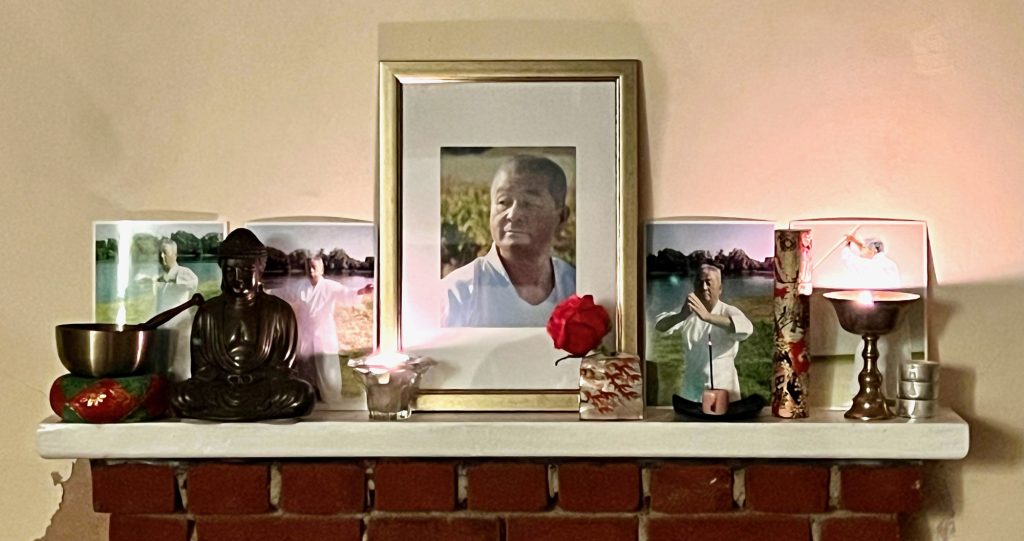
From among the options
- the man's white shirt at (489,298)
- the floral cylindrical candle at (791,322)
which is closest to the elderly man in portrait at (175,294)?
the man's white shirt at (489,298)

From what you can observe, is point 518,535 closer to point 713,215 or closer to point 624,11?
point 713,215

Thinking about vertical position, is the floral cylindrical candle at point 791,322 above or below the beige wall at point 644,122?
below

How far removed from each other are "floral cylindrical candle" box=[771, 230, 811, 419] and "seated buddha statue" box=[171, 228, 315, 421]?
0.70 m

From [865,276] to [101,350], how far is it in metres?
1.14

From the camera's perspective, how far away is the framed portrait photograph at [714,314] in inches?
64.4

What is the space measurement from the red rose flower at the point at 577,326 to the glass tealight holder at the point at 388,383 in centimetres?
22

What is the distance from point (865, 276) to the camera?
162cm

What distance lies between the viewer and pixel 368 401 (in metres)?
1.58

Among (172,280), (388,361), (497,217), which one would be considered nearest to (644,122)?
(497,217)

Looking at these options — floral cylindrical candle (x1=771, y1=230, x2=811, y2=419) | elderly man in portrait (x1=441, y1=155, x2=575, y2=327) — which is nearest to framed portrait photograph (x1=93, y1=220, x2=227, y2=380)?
elderly man in portrait (x1=441, y1=155, x2=575, y2=327)

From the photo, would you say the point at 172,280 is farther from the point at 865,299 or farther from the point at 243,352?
the point at 865,299

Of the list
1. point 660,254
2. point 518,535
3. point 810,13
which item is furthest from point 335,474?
point 810,13

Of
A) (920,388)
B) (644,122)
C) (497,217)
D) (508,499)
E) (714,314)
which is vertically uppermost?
(644,122)

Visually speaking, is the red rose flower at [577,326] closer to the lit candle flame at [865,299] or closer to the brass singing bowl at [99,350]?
the lit candle flame at [865,299]
